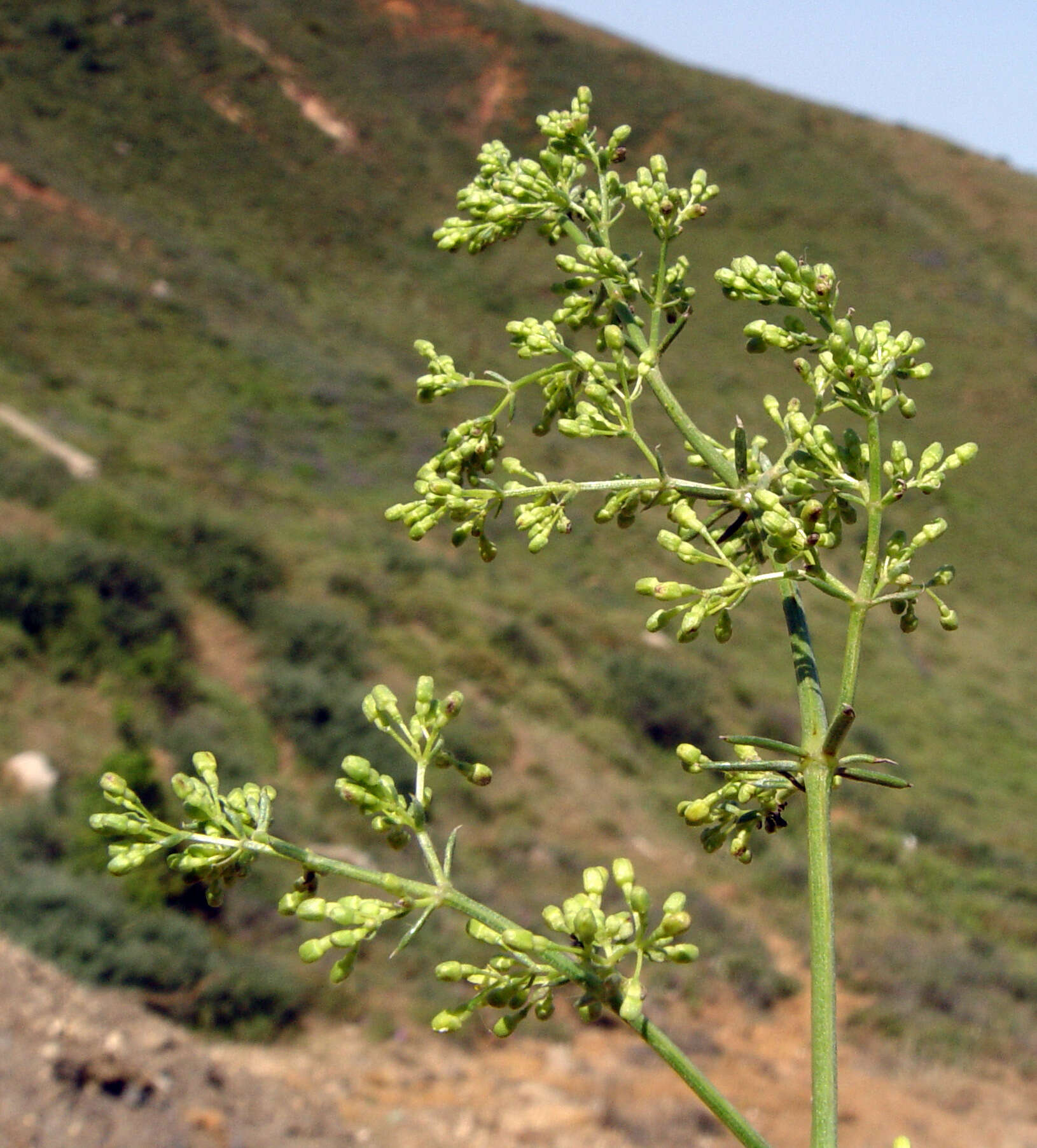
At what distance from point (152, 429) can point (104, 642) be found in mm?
11188

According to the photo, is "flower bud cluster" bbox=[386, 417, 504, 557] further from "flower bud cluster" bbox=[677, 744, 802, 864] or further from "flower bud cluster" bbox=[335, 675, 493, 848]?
"flower bud cluster" bbox=[677, 744, 802, 864]

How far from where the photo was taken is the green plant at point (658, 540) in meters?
1.28

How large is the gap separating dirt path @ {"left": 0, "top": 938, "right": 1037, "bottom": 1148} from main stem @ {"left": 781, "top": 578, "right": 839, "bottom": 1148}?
289 inches

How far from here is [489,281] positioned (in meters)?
42.4

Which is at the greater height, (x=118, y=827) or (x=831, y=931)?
(x=831, y=931)

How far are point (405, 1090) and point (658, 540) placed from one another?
8.67m

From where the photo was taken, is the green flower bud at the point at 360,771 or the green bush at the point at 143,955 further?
the green bush at the point at 143,955

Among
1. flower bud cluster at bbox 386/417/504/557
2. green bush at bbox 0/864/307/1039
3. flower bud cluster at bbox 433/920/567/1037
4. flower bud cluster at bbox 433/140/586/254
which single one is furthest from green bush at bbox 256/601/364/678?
flower bud cluster at bbox 433/920/567/1037

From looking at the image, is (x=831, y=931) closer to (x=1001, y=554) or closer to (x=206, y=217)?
(x=1001, y=554)

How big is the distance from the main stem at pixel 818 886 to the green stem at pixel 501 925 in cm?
9

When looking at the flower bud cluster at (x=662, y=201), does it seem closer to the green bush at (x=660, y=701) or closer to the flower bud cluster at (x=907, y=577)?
the flower bud cluster at (x=907, y=577)

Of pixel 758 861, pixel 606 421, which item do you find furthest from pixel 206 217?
pixel 606 421

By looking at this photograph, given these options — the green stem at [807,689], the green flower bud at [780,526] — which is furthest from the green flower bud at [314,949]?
the green flower bud at [780,526]

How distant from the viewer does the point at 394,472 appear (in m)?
26.8
